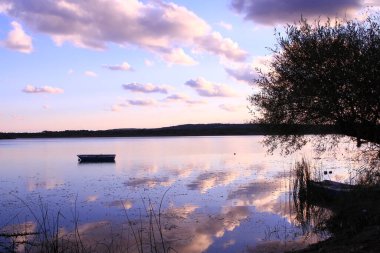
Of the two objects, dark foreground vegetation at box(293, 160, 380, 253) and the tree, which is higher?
the tree

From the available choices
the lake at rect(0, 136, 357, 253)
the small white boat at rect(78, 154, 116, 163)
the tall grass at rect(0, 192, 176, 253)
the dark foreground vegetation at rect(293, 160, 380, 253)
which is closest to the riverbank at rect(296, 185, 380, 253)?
the dark foreground vegetation at rect(293, 160, 380, 253)

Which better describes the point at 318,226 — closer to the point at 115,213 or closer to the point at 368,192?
the point at 368,192

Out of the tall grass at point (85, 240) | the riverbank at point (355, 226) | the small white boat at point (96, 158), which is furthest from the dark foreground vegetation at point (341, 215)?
the small white boat at point (96, 158)

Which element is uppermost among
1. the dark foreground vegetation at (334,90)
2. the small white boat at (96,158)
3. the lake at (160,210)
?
the dark foreground vegetation at (334,90)

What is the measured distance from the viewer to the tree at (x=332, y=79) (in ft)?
57.5

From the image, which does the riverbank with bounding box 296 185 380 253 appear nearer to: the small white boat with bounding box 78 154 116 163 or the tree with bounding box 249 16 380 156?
the tree with bounding box 249 16 380 156

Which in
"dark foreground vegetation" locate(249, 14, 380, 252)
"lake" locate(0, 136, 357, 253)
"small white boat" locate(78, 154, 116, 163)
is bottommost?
"lake" locate(0, 136, 357, 253)

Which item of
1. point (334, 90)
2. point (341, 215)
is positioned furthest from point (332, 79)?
point (341, 215)

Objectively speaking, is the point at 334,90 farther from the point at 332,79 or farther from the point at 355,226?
the point at 355,226

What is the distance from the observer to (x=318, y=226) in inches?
620

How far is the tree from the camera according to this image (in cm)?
1752

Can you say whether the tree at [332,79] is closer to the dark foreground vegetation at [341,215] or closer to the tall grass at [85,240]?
the dark foreground vegetation at [341,215]

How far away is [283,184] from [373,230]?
17.8 meters

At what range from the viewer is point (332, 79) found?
17953 millimetres
